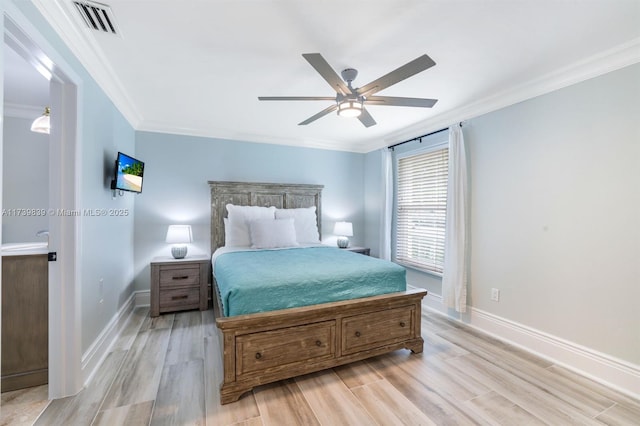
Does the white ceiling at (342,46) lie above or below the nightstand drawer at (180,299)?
above

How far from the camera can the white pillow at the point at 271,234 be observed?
356 cm

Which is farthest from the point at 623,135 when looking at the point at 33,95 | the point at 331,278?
the point at 33,95

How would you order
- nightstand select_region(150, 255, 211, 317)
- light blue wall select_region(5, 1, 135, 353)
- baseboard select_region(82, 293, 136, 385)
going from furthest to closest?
nightstand select_region(150, 255, 211, 317)
baseboard select_region(82, 293, 136, 385)
light blue wall select_region(5, 1, 135, 353)

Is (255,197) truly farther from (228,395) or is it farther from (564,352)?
(564,352)

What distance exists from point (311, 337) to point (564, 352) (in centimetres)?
212

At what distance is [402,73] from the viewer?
5.90 feet

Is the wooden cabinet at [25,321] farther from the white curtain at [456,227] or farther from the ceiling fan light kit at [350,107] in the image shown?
the white curtain at [456,227]

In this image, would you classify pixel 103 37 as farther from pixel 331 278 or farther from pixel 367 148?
pixel 367 148

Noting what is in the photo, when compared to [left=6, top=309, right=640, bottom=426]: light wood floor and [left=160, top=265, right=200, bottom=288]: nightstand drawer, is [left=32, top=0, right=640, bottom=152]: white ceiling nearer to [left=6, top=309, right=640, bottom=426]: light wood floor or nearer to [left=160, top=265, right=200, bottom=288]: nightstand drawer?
[left=160, top=265, right=200, bottom=288]: nightstand drawer

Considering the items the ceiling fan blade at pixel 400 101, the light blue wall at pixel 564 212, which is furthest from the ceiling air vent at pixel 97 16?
the light blue wall at pixel 564 212

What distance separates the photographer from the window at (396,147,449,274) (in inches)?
141

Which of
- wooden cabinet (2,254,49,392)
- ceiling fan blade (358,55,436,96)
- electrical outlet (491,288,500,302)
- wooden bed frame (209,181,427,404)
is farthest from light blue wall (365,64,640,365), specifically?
wooden cabinet (2,254,49,392)

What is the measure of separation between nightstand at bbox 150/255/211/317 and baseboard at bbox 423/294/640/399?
313 centimetres

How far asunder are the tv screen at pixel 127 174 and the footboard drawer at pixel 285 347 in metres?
1.94
